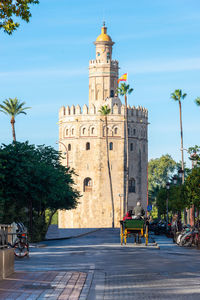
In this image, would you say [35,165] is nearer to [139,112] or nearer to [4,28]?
[4,28]

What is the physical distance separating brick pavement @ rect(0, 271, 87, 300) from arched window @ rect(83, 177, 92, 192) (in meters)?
79.6

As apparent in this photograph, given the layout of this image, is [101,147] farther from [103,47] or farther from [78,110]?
[103,47]

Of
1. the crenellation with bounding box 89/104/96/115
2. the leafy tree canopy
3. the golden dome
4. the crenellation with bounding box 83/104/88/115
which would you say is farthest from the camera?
the leafy tree canopy

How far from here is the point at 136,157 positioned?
97.3m

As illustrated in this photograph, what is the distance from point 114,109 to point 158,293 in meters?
85.9

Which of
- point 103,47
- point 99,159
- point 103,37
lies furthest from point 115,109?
point 103,37

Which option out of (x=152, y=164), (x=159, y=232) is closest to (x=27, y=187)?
Answer: (x=159, y=232)

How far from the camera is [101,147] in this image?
3735 inches

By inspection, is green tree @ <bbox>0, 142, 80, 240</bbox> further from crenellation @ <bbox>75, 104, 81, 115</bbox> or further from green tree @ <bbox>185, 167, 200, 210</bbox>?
crenellation @ <bbox>75, 104, 81, 115</bbox>

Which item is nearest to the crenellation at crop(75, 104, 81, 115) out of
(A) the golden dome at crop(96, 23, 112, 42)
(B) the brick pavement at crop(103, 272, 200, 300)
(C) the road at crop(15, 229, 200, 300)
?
(A) the golden dome at crop(96, 23, 112, 42)

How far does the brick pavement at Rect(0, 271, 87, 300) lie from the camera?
1070cm

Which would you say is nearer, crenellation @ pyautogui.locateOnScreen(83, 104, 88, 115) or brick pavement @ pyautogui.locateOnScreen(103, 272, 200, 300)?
brick pavement @ pyautogui.locateOnScreen(103, 272, 200, 300)

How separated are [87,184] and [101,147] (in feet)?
18.6

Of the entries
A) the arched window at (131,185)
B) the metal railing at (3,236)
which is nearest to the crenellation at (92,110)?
the arched window at (131,185)
